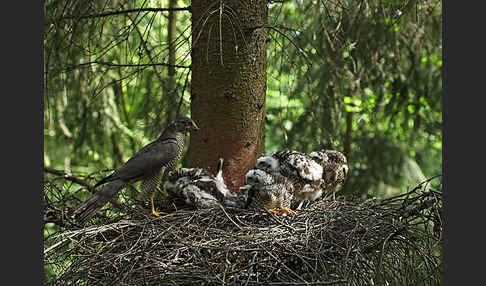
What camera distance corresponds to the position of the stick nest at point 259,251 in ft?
6.25

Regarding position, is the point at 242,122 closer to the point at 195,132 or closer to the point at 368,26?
the point at 195,132

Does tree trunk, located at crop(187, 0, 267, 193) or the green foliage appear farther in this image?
the green foliage

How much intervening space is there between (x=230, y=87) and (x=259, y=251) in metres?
1.08

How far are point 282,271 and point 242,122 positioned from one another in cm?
104

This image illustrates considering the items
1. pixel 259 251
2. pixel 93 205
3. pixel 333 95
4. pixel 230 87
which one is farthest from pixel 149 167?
pixel 333 95

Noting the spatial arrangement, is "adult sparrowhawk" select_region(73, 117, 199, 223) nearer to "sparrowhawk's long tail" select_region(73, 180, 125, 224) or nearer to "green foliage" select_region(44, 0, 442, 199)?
"sparrowhawk's long tail" select_region(73, 180, 125, 224)

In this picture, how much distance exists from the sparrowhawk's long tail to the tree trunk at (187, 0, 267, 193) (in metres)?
0.55

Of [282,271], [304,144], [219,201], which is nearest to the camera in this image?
[282,271]

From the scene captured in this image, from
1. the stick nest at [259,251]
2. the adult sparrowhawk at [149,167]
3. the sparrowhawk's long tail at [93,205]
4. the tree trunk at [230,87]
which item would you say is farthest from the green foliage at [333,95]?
the stick nest at [259,251]

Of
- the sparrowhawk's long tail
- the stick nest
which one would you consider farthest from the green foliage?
the stick nest

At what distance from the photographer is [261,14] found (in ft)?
9.10

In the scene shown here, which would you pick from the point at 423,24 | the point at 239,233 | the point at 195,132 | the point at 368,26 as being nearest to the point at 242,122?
the point at 195,132

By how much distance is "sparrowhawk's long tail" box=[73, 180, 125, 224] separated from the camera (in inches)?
96.2

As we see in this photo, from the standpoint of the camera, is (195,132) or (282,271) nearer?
(282,271)
